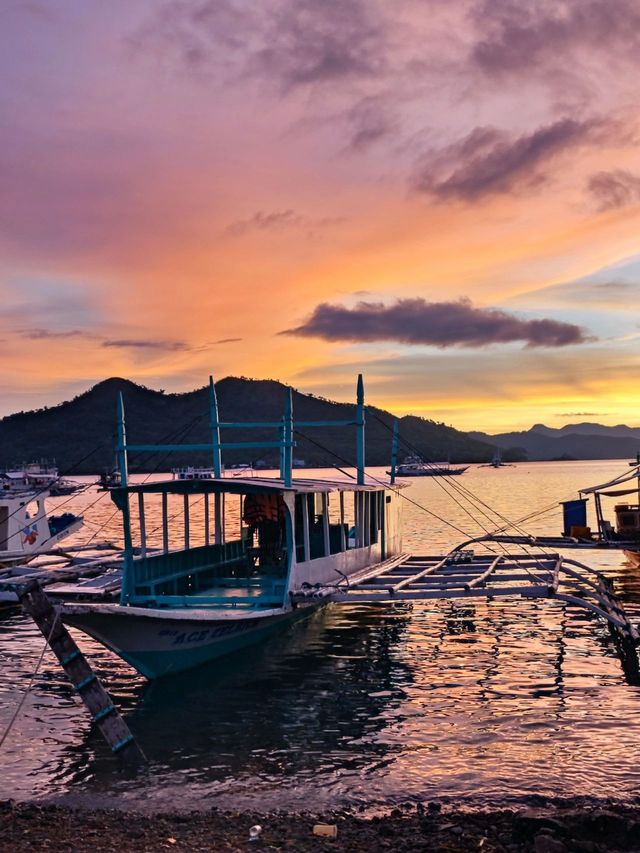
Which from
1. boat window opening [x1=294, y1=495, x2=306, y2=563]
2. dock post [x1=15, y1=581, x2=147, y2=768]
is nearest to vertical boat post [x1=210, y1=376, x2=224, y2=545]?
boat window opening [x1=294, y1=495, x2=306, y2=563]

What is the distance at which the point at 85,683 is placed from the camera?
48.1 feet

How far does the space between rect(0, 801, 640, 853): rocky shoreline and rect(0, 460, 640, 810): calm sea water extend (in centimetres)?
83

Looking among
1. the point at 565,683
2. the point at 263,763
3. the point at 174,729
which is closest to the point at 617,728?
the point at 565,683

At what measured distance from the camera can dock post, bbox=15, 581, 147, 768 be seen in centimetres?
1462

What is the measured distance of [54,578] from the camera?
94.9 feet

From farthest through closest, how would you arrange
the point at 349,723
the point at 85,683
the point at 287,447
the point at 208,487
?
the point at 287,447, the point at 208,487, the point at 349,723, the point at 85,683

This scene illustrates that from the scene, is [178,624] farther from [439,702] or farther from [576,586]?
[576,586]

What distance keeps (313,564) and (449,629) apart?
7.35m

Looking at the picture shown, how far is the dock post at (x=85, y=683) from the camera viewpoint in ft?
48.0

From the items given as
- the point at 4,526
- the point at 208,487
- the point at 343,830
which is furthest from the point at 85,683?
the point at 4,526

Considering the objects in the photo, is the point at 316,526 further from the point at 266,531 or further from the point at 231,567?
the point at 231,567

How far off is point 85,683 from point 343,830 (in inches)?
222

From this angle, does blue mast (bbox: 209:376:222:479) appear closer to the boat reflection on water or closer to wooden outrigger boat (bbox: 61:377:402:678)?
wooden outrigger boat (bbox: 61:377:402:678)

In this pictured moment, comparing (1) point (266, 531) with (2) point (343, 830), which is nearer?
(2) point (343, 830)
